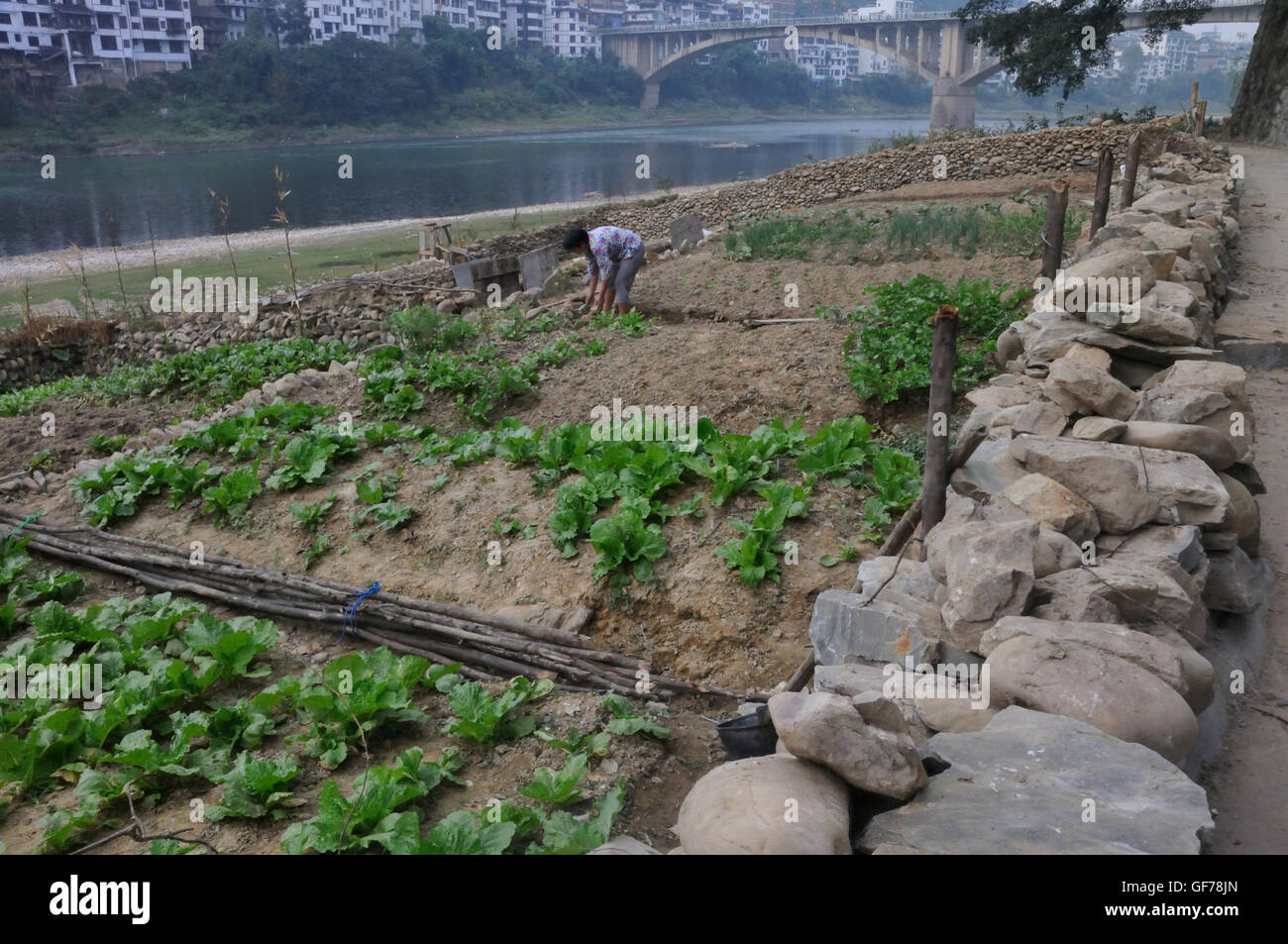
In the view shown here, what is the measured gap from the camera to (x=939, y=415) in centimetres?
443

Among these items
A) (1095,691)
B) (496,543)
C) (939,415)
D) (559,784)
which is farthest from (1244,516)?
(496,543)

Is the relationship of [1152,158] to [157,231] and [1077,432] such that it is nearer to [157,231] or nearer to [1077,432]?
[1077,432]

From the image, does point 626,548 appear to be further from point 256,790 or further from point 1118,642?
point 1118,642

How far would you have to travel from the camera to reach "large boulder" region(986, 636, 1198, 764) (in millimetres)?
3004

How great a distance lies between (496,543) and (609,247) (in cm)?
580

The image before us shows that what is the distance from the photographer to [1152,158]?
18047 mm

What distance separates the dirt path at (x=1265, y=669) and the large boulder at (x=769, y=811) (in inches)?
51.3

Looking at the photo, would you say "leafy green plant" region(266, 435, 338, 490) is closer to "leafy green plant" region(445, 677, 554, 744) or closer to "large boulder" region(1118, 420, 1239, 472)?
"leafy green plant" region(445, 677, 554, 744)

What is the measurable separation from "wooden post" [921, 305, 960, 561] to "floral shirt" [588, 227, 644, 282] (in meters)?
7.02

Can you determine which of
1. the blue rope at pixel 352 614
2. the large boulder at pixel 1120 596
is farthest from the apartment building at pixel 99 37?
the large boulder at pixel 1120 596

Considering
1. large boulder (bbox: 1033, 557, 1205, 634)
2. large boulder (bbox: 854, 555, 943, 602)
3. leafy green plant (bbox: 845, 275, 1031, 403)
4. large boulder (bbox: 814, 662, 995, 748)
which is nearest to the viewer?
large boulder (bbox: 814, 662, 995, 748)

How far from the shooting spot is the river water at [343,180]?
3162cm

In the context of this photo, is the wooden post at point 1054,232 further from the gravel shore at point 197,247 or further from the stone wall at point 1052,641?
the gravel shore at point 197,247

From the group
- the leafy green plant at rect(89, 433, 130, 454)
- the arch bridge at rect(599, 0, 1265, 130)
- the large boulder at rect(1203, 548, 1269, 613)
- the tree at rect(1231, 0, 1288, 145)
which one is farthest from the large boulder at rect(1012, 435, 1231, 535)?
the arch bridge at rect(599, 0, 1265, 130)
